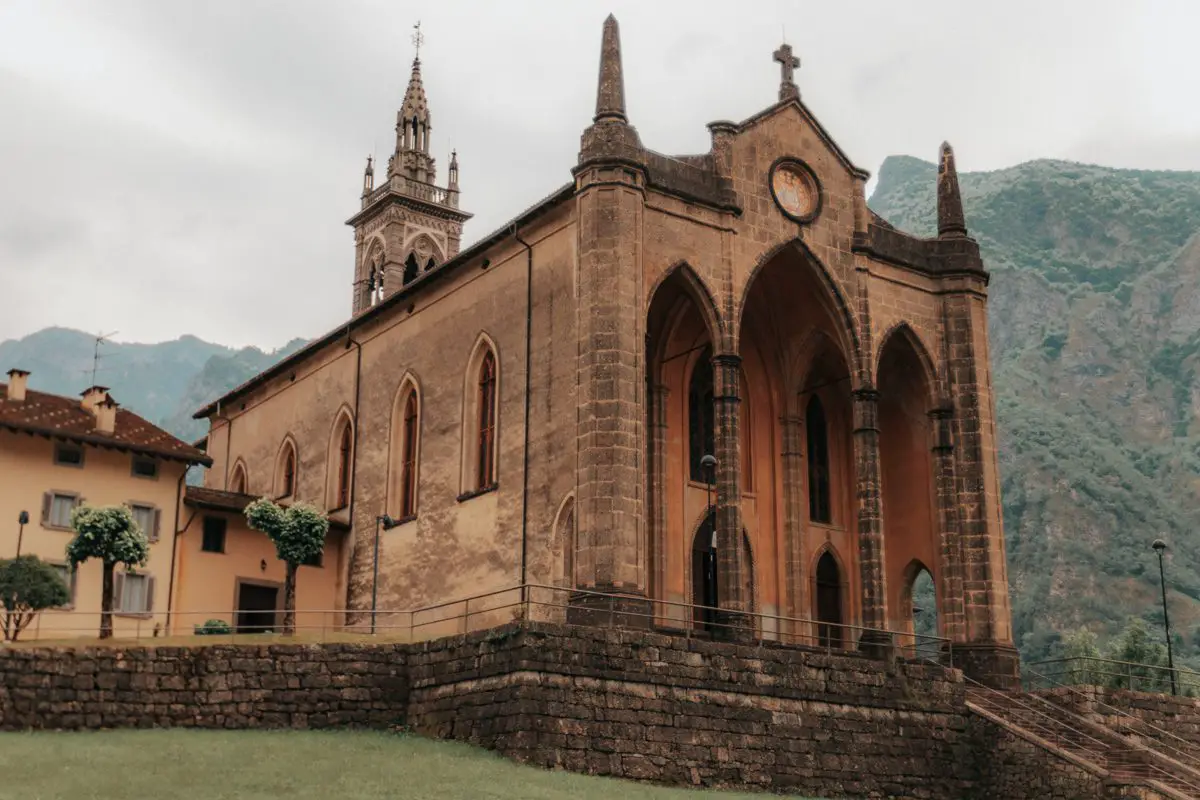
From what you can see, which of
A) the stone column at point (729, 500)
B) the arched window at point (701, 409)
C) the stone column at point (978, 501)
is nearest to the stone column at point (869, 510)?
the stone column at point (978, 501)

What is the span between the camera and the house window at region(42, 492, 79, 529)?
1503 inches

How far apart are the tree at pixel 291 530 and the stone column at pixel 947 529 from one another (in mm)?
16841

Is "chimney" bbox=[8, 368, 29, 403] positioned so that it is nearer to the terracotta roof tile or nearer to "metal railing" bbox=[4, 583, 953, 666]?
the terracotta roof tile

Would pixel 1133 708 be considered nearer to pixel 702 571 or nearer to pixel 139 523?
pixel 702 571

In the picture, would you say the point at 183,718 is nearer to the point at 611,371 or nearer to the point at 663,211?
the point at 611,371

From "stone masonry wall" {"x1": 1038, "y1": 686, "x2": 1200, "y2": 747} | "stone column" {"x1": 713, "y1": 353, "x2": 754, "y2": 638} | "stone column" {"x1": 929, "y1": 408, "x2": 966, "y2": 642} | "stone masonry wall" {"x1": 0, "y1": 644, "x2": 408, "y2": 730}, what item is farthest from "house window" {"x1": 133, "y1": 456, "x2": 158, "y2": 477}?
"stone masonry wall" {"x1": 1038, "y1": 686, "x2": 1200, "y2": 747}

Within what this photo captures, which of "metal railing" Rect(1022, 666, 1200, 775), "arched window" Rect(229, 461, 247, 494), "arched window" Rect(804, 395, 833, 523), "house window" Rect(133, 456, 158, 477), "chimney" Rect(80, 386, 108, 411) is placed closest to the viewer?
"metal railing" Rect(1022, 666, 1200, 775)

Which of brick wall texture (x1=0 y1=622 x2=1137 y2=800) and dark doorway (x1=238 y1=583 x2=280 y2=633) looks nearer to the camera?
brick wall texture (x1=0 y1=622 x2=1137 y2=800)

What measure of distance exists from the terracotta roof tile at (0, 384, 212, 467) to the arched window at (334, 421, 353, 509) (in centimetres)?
445

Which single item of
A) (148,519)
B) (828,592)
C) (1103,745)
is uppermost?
(148,519)

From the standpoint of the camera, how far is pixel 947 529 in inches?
1476

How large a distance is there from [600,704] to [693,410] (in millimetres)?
14268

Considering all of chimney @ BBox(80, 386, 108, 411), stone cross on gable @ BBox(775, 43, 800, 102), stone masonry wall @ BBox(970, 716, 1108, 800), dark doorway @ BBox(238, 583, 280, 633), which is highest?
stone cross on gable @ BBox(775, 43, 800, 102)

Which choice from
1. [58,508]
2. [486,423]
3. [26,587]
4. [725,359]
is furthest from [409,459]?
[26,587]
